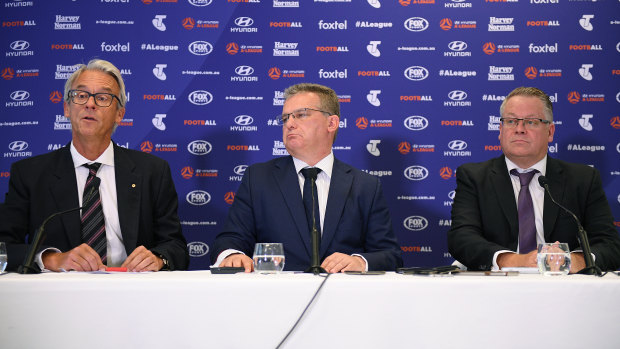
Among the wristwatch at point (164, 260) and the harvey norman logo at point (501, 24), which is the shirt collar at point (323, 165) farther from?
the harvey norman logo at point (501, 24)

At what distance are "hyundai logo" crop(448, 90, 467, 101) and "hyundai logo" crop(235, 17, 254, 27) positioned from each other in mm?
1629

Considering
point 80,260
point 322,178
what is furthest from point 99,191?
point 322,178

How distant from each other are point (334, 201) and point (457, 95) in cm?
177

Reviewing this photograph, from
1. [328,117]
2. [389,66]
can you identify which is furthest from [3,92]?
[389,66]

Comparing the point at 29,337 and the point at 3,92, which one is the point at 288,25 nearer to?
the point at 3,92

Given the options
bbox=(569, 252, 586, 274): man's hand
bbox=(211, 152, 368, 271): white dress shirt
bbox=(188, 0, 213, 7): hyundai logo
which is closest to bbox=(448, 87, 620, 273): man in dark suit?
bbox=(569, 252, 586, 274): man's hand

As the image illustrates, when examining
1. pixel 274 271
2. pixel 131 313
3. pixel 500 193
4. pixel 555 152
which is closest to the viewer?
pixel 131 313

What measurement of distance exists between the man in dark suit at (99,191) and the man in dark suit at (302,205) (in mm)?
400

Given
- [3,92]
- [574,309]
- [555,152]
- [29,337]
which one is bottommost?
[29,337]

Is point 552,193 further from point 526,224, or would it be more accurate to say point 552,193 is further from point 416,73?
point 416,73

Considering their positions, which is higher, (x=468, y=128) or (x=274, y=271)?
(x=468, y=128)

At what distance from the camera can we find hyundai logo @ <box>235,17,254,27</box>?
447 centimetres

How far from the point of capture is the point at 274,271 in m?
2.18

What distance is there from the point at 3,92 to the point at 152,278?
3.36 m
